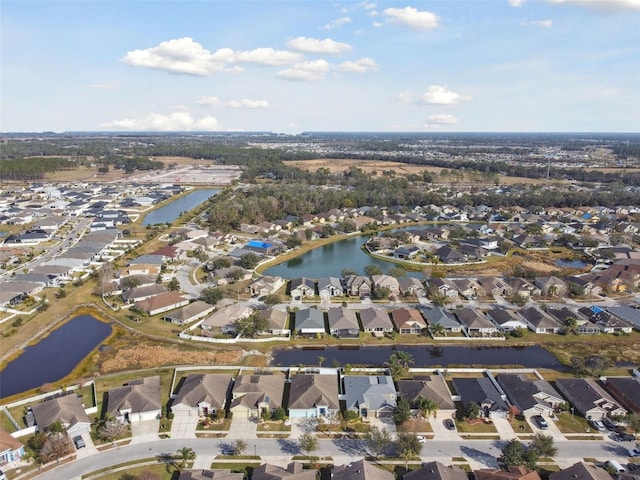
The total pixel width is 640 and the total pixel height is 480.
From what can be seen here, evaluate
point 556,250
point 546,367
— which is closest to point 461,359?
point 546,367

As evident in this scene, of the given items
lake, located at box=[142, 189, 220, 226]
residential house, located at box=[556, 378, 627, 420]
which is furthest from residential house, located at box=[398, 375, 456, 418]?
lake, located at box=[142, 189, 220, 226]

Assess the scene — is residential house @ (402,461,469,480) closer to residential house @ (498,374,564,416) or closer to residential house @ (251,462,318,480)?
residential house @ (251,462,318,480)

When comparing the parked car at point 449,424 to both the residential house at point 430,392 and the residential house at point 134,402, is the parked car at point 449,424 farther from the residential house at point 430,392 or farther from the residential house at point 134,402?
the residential house at point 134,402

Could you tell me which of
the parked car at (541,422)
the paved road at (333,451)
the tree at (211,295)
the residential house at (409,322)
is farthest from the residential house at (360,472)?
the tree at (211,295)

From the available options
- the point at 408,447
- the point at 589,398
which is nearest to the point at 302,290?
the point at 408,447

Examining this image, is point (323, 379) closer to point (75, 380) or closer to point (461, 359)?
point (461, 359)
